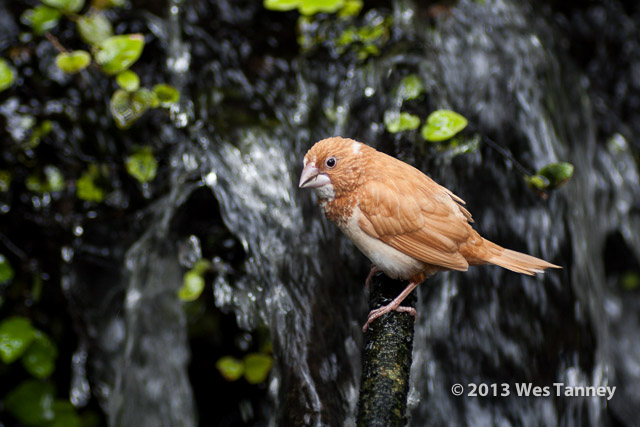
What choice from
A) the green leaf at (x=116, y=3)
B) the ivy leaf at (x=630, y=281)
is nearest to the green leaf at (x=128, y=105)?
the green leaf at (x=116, y=3)

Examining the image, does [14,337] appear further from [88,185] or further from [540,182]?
[540,182]

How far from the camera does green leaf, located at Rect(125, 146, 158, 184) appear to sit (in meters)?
3.69

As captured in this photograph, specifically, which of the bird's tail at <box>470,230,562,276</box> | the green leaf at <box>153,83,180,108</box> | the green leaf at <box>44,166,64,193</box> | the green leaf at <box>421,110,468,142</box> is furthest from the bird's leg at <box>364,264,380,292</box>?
the green leaf at <box>44,166,64,193</box>

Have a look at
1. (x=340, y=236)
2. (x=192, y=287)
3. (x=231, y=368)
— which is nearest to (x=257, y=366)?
(x=231, y=368)

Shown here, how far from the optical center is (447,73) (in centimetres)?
391

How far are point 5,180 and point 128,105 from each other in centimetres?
113

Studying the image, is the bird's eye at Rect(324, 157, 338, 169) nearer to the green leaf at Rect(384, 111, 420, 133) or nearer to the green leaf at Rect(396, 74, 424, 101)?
the green leaf at Rect(384, 111, 420, 133)

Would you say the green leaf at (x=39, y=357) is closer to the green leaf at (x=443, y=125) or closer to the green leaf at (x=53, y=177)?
the green leaf at (x=53, y=177)

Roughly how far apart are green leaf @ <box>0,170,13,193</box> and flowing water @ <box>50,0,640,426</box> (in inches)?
30.0

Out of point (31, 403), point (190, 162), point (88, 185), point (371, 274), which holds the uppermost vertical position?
point (371, 274)

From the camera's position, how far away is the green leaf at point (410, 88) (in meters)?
3.33

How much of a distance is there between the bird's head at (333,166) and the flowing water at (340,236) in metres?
0.74

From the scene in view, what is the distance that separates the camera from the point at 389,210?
7.44 feet

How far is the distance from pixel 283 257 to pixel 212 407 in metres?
1.79
